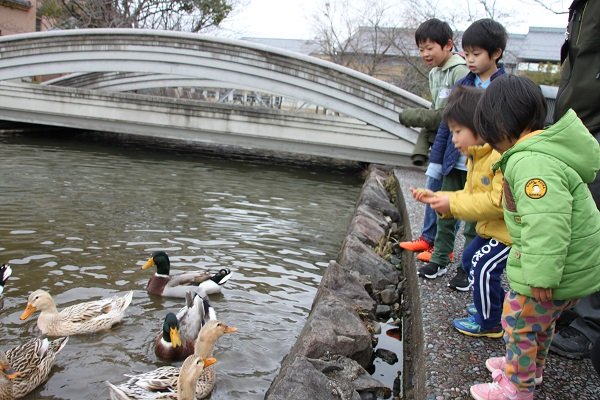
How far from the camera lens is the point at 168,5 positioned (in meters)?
22.5

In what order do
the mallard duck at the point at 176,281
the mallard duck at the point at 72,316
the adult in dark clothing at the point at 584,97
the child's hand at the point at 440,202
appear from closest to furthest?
the adult in dark clothing at the point at 584,97, the child's hand at the point at 440,202, the mallard duck at the point at 72,316, the mallard duck at the point at 176,281

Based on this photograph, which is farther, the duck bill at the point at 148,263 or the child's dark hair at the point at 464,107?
the duck bill at the point at 148,263

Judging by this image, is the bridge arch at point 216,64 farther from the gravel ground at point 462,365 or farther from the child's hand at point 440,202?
the child's hand at point 440,202

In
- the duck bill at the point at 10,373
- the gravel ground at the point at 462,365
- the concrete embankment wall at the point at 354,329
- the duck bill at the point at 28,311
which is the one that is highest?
the gravel ground at the point at 462,365

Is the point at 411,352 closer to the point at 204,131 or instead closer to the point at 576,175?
the point at 576,175

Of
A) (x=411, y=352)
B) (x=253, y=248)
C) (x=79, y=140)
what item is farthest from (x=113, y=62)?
(x=411, y=352)

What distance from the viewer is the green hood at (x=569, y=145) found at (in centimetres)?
233

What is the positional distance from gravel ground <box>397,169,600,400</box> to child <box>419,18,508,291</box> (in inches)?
19.7

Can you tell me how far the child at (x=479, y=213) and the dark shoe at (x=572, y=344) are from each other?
0.34 meters

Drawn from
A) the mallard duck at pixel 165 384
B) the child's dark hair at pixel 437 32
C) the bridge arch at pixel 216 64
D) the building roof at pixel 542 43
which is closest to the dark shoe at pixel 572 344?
the mallard duck at pixel 165 384

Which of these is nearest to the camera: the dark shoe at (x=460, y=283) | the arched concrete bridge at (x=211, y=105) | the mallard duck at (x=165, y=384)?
the mallard duck at (x=165, y=384)

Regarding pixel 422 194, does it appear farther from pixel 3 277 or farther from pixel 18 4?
pixel 18 4

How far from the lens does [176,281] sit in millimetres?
5469

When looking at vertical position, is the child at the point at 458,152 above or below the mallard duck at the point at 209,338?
above
